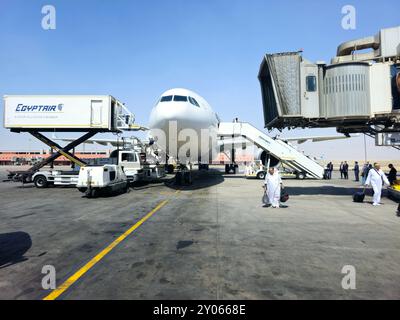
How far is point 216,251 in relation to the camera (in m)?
5.48

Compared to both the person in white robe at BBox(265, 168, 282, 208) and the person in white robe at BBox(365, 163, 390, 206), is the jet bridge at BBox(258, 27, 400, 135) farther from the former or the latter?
the person in white robe at BBox(265, 168, 282, 208)

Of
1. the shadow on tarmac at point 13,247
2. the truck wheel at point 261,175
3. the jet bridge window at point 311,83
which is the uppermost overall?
the jet bridge window at point 311,83

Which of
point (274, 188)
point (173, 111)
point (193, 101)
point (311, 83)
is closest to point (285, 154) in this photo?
point (311, 83)

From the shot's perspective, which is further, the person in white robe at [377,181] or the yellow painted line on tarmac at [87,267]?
the person in white robe at [377,181]

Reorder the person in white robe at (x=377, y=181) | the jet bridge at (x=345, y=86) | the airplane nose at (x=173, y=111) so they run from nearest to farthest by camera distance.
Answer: the person in white robe at (x=377, y=181) → the jet bridge at (x=345, y=86) → the airplane nose at (x=173, y=111)

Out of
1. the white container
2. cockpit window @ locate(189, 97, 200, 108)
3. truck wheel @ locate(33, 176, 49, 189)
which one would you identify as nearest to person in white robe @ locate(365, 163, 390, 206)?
cockpit window @ locate(189, 97, 200, 108)

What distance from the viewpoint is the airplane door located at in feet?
43.3

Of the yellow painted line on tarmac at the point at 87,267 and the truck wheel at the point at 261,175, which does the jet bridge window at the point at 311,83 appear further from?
the truck wheel at the point at 261,175

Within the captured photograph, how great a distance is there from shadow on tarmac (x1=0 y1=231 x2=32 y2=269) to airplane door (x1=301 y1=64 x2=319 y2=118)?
1287 cm

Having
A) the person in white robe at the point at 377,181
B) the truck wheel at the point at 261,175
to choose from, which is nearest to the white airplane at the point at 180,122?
the person in white robe at the point at 377,181

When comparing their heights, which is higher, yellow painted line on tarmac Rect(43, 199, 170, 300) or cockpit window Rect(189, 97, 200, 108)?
cockpit window Rect(189, 97, 200, 108)

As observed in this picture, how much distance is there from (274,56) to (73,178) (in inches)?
611

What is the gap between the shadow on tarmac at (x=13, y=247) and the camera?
512 centimetres
